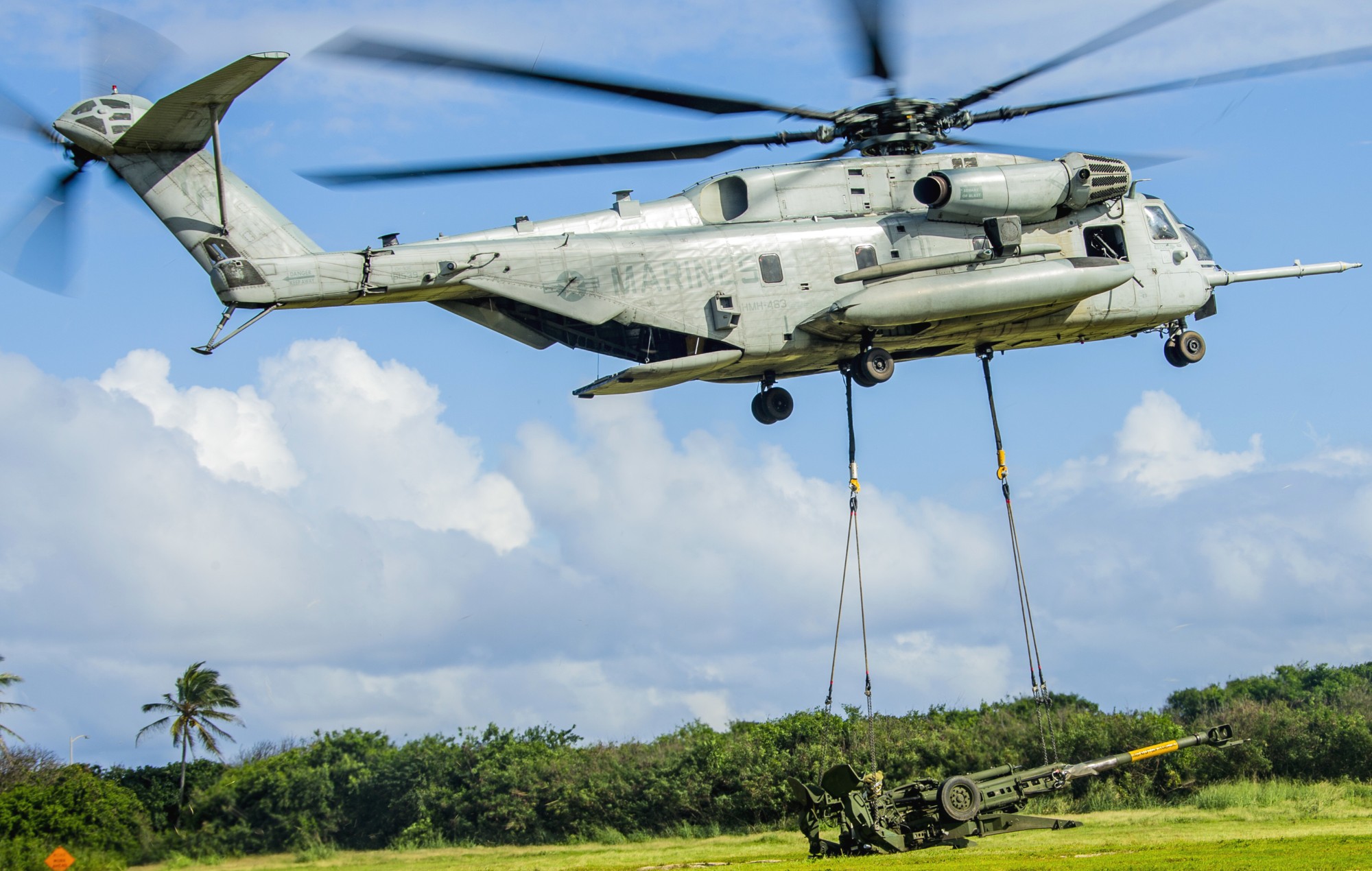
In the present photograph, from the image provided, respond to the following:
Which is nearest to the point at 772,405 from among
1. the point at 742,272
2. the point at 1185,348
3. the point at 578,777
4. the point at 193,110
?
the point at 742,272

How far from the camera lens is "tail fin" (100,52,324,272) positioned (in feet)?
57.6

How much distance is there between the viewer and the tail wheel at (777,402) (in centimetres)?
2097

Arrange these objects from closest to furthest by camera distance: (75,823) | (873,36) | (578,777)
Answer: (873,36), (75,823), (578,777)

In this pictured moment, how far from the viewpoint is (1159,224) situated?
22.4 meters

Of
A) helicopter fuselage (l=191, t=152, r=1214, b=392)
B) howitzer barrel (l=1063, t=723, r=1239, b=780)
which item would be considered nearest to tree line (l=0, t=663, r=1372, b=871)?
howitzer barrel (l=1063, t=723, r=1239, b=780)

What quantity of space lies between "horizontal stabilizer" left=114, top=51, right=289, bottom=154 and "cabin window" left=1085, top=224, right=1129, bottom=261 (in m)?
12.5

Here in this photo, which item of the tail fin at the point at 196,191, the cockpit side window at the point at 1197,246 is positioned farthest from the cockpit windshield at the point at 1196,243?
the tail fin at the point at 196,191

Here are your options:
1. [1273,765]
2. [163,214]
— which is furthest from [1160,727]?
[163,214]

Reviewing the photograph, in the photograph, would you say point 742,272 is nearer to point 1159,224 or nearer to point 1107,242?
point 1107,242

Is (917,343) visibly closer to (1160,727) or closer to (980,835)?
(980,835)

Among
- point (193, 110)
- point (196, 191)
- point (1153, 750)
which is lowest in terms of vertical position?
point (1153, 750)

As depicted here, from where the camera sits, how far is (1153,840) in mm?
22062

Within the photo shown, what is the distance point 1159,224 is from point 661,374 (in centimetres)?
923

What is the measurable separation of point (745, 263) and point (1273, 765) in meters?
22.6
